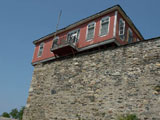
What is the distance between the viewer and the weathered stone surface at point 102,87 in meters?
7.43

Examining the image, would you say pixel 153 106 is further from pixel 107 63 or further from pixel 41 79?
pixel 41 79

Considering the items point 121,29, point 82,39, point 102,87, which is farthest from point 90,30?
point 102,87

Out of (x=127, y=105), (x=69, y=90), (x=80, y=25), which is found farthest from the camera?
(x=80, y=25)

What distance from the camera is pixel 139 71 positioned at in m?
7.88

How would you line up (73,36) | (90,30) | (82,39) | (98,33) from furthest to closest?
1. (73,36)
2. (82,39)
3. (90,30)
4. (98,33)

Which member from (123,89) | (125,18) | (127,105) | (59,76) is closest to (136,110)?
(127,105)

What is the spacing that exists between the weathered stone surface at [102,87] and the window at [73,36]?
10.7 feet

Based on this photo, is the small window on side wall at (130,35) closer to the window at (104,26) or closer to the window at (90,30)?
A: the window at (104,26)

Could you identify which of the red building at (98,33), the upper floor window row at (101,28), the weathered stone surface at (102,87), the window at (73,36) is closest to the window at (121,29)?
the red building at (98,33)

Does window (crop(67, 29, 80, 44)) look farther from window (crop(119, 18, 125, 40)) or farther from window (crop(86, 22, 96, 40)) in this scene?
window (crop(119, 18, 125, 40))

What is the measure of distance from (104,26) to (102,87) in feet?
18.3

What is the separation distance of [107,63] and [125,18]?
18.2 ft

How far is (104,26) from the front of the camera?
42.0ft

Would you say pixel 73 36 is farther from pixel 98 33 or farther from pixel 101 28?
pixel 101 28
